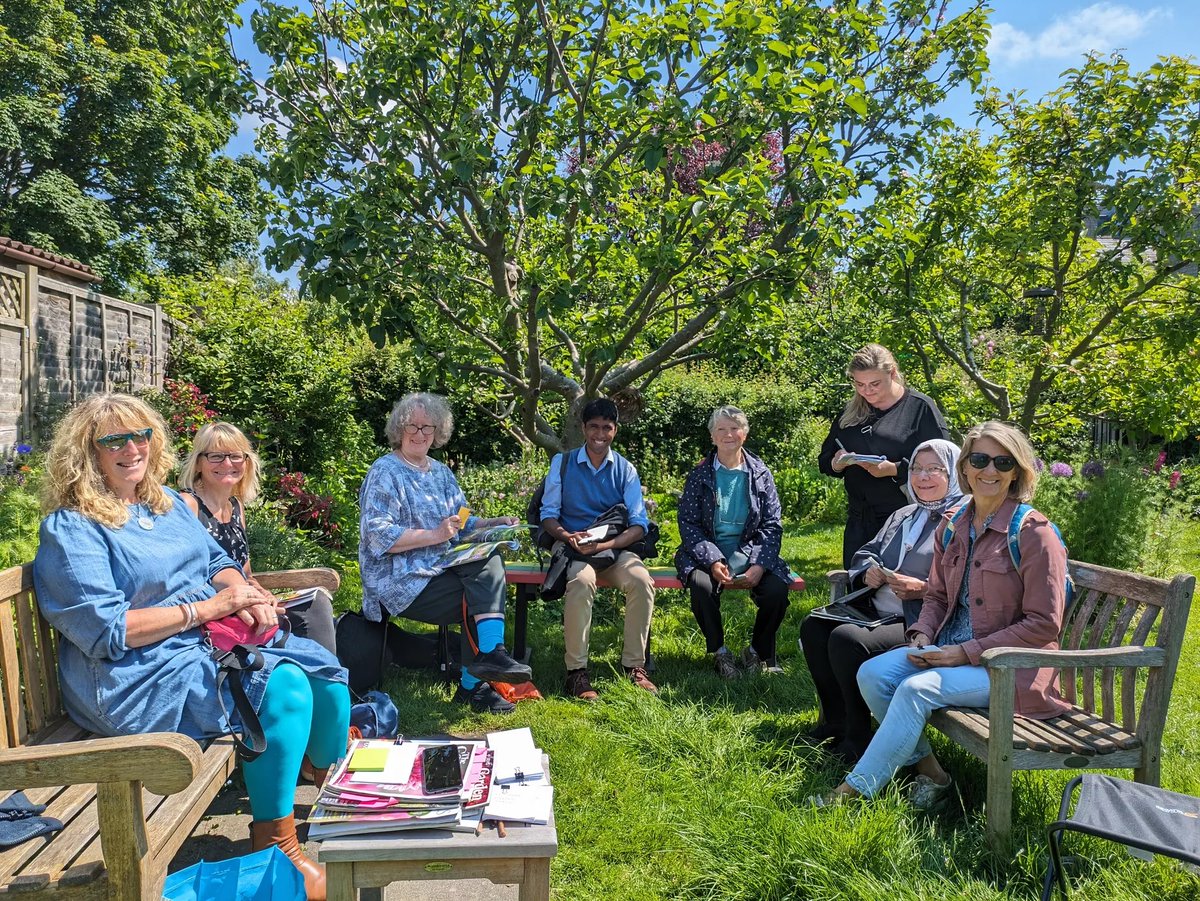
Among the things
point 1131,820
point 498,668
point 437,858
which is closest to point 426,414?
point 498,668

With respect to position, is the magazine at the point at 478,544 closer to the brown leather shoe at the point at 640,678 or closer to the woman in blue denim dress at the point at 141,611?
the brown leather shoe at the point at 640,678

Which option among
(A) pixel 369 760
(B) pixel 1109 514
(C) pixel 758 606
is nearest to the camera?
(A) pixel 369 760

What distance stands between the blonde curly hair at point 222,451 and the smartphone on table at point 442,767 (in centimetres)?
191

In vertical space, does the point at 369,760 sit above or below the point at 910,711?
above

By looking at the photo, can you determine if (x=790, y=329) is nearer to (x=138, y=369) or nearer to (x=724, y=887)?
(x=724, y=887)

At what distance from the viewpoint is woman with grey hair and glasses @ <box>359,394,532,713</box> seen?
439 cm

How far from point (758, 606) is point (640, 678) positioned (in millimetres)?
907

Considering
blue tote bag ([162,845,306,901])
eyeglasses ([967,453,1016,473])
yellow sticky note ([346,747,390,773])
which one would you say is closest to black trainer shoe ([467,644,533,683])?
yellow sticky note ([346,747,390,773])

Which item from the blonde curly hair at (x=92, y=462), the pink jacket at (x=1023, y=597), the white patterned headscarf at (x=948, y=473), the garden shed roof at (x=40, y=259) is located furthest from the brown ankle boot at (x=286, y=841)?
the garden shed roof at (x=40, y=259)

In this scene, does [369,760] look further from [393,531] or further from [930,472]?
[930,472]

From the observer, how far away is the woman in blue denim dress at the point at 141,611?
260cm

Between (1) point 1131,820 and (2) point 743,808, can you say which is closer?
(1) point 1131,820

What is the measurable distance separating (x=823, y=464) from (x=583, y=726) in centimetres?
216

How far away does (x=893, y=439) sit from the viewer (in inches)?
184
